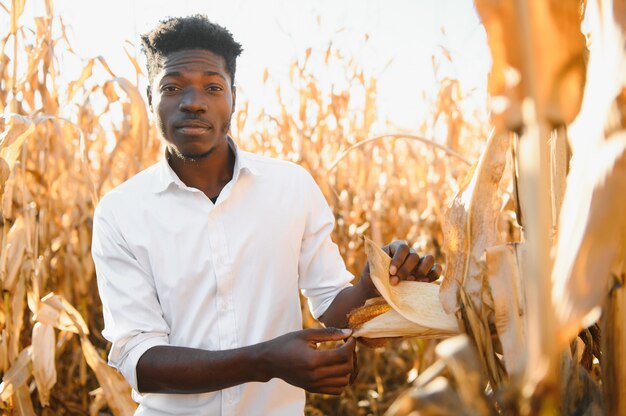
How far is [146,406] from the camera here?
4.21ft

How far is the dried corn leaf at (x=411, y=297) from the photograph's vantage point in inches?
31.4

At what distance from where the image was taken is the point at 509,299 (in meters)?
0.67

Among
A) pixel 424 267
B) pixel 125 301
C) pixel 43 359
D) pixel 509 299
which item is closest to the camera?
pixel 509 299

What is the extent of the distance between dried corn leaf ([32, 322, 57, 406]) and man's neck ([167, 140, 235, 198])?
0.50 m

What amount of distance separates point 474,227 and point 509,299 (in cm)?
14

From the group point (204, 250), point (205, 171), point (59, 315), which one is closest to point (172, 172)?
point (205, 171)

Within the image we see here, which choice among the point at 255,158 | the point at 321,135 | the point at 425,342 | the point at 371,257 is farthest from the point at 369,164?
the point at 371,257

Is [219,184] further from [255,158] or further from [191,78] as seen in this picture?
[191,78]

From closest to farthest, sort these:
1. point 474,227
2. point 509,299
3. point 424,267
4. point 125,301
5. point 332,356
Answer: point 509,299
point 474,227
point 332,356
point 424,267
point 125,301

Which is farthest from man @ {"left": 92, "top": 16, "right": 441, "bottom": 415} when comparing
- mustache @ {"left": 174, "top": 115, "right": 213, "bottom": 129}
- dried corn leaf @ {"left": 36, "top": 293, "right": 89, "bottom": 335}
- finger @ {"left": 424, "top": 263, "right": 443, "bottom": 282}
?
dried corn leaf @ {"left": 36, "top": 293, "right": 89, "bottom": 335}

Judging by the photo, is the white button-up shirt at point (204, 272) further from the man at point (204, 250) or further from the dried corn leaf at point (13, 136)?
the dried corn leaf at point (13, 136)

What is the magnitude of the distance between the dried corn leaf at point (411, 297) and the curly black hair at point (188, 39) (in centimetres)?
71

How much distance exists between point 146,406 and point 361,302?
50cm

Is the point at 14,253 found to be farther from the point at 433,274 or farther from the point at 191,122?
the point at 433,274
